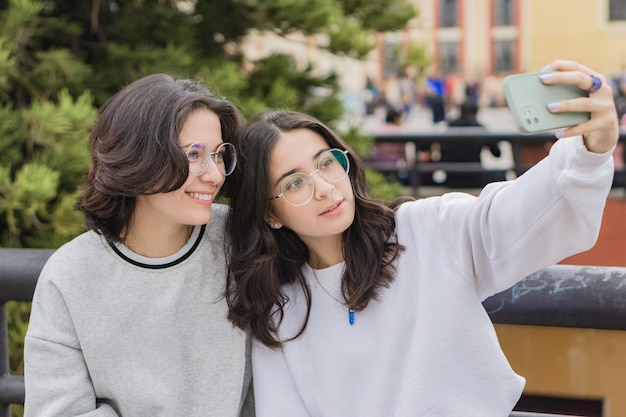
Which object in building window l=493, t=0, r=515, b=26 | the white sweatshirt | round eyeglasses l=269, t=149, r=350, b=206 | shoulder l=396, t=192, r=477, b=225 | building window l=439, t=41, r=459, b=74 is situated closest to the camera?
the white sweatshirt

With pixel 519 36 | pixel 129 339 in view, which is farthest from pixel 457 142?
pixel 519 36

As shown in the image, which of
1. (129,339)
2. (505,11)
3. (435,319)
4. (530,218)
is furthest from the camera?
(505,11)

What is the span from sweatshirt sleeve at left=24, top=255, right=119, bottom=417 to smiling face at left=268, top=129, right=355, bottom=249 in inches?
20.1

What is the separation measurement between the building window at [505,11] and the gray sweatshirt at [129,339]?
142 ft

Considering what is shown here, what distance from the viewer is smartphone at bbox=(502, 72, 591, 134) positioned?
1330mm

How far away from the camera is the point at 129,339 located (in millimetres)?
1749

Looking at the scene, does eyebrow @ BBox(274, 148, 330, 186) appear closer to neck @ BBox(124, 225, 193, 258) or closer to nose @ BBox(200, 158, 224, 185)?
nose @ BBox(200, 158, 224, 185)

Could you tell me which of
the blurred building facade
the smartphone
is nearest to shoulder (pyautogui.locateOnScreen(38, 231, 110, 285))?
the smartphone

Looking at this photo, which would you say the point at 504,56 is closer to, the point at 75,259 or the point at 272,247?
the point at 272,247

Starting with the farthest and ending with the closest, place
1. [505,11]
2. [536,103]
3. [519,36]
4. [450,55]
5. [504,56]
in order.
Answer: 1. [450,55]
2. [504,56]
3. [505,11]
4. [519,36]
5. [536,103]

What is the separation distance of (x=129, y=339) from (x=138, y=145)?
419 mm

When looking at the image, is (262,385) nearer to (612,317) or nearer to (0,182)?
(612,317)

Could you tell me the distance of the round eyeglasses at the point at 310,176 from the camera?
69.4 inches

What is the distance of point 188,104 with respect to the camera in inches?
68.4
